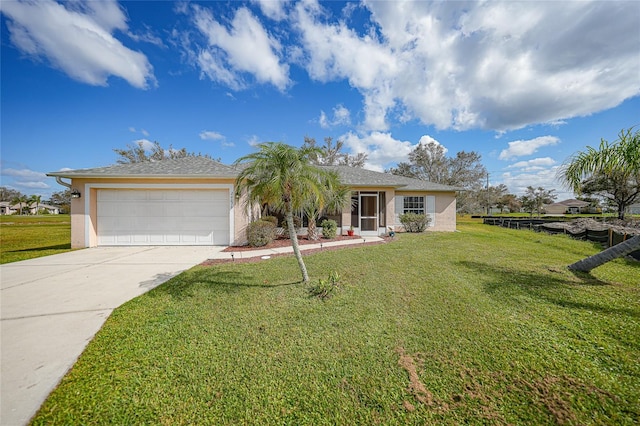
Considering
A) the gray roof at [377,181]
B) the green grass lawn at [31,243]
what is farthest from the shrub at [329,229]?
the green grass lawn at [31,243]

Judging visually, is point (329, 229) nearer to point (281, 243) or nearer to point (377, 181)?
point (281, 243)

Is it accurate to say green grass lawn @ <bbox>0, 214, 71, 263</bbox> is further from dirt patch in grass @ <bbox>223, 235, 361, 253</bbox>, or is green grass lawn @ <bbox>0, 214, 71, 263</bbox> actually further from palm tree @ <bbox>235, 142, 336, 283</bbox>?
palm tree @ <bbox>235, 142, 336, 283</bbox>

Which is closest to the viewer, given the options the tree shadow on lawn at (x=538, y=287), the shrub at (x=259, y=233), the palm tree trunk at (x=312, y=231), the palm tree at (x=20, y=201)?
the tree shadow on lawn at (x=538, y=287)

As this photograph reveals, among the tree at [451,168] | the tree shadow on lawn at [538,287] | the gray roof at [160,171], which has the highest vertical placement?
the tree at [451,168]

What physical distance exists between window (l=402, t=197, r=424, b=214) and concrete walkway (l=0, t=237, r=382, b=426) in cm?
1002

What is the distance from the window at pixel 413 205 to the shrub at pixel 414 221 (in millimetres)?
736

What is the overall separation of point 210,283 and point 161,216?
657 cm

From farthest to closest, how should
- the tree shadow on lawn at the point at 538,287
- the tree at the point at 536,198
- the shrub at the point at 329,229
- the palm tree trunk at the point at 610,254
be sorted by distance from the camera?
the tree at the point at 536,198 < the shrub at the point at 329,229 < the palm tree trunk at the point at 610,254 < the tree shadow on lawn at the point at 538,287

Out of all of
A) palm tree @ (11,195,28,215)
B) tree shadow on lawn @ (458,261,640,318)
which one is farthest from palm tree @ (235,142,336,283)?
palm tree @ (11,195,28,215)

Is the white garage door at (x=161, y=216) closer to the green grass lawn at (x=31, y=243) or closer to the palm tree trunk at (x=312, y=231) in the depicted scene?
the green grass lawn at (x=31, y=243)

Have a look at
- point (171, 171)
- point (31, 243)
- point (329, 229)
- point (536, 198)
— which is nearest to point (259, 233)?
point (329, 229)

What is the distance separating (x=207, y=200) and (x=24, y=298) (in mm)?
6107

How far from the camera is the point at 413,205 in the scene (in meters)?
15.1

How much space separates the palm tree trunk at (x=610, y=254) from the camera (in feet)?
16.2
